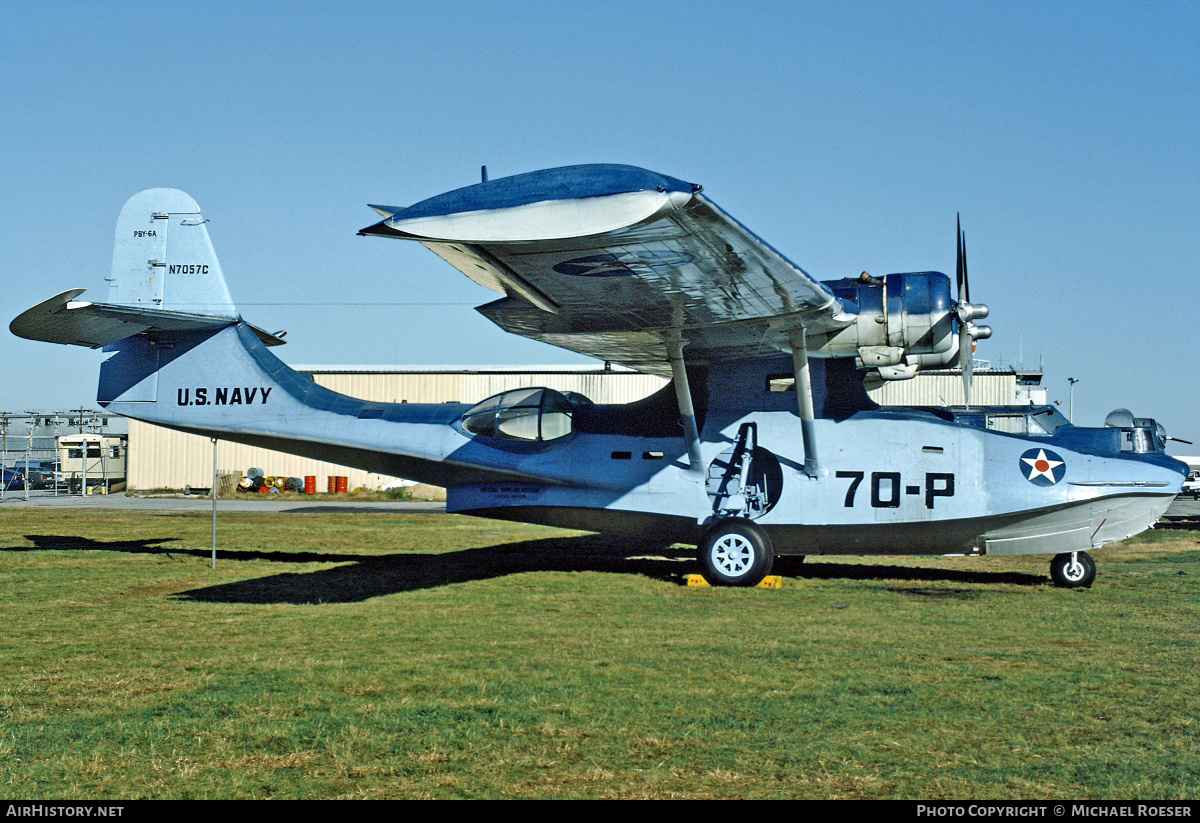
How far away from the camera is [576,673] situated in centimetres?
827

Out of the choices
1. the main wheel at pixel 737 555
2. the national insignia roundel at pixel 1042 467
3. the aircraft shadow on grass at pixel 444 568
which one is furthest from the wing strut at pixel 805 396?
the national insignia roundel at pixel 1042 467

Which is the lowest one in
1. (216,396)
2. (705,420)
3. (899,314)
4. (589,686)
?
(589,686)

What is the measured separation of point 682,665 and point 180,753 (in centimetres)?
418

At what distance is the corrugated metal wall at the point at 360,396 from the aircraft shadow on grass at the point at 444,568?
82.5 ft

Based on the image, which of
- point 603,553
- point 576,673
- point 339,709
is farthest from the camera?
point 603,553

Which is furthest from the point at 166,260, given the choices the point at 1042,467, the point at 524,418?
the point at 1042,467

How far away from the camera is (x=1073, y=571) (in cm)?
1445

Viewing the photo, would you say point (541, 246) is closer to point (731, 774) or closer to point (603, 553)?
point (731, 774)

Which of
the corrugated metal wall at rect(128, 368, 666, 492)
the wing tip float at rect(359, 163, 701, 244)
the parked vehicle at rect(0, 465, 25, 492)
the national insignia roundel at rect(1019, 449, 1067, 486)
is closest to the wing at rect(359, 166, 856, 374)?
the wing tip float at rect(359, 163, 701, 244)

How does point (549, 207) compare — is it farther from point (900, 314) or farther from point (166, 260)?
point (166, 260)

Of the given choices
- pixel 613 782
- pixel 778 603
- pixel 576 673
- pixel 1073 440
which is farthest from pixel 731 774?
pixel 1073 440

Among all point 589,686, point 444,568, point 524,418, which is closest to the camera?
point 589,686

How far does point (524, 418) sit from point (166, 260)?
643 cm

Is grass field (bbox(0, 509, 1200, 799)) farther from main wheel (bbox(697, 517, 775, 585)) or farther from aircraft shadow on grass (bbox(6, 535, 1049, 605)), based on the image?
main wheel (bbox(697, 517, 775, 585))
